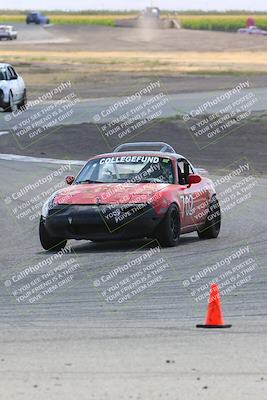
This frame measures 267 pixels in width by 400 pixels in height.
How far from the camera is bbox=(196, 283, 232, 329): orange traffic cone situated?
897cm

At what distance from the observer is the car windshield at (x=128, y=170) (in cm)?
1531

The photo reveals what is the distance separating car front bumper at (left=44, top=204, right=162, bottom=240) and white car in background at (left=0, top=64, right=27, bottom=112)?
79.5 feet

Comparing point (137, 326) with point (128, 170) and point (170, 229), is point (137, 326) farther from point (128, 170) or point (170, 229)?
point (128, 170)

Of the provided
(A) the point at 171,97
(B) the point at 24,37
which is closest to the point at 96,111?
(A) the point at 171,97

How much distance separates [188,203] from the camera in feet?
50.7

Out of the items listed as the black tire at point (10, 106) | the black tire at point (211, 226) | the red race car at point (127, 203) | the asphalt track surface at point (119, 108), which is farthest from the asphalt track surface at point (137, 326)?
the black tire at point (10, 106)

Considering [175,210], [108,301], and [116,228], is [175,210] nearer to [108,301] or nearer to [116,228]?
[116,228]

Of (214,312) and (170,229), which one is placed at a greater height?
(214,312)

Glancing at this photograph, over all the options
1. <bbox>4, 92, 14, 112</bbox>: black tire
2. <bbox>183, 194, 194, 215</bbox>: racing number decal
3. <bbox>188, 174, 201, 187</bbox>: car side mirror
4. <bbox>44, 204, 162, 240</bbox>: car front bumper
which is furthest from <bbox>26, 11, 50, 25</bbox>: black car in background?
<bbox>44, 204, 162, 240</bbox>: car front bumper

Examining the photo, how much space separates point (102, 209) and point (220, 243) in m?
1.94

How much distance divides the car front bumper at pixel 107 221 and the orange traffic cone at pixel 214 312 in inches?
204

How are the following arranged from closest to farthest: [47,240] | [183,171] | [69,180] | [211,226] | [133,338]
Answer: [133,338]
[47,240]
[69,180]
[183,171]
[211,226]

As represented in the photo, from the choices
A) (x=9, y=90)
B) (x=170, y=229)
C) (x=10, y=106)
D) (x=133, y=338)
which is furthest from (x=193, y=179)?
(x=10, y=106)

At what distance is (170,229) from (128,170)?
1338 millimetres
